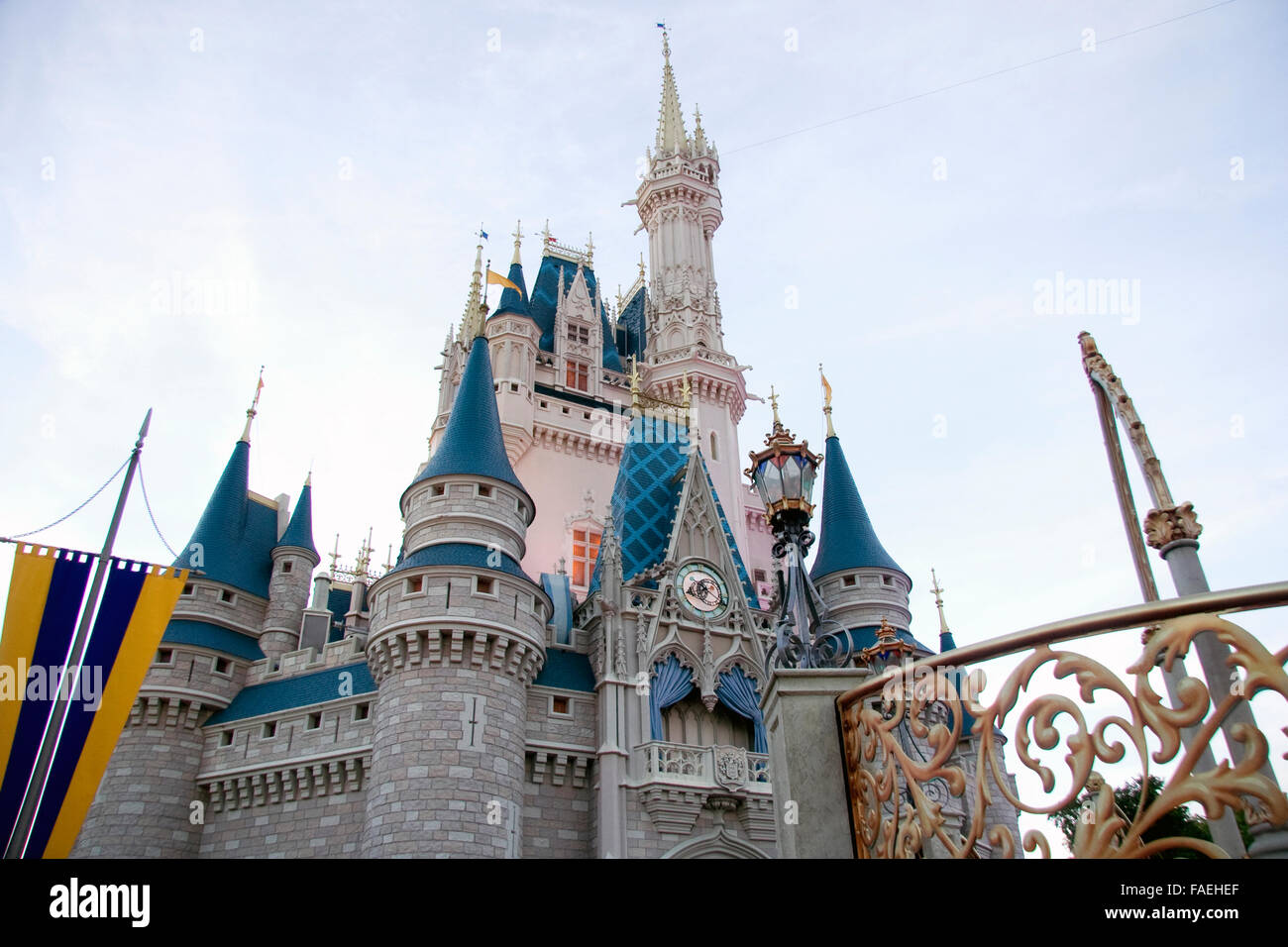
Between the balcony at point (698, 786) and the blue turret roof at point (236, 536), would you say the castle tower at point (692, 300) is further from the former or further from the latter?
the blue turret roof at point (236, 536)

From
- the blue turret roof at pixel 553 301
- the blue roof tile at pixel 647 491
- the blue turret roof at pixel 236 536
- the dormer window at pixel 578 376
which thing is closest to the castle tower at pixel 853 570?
the blue roof tile at pixel 647 491

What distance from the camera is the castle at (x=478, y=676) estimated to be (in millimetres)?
18797

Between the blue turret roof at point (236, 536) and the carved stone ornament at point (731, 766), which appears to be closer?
the carved stone ornament at point (731, 766)

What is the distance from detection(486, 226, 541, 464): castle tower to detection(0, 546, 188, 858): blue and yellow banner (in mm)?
14992

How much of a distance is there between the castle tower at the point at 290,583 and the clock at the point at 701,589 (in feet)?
36.5

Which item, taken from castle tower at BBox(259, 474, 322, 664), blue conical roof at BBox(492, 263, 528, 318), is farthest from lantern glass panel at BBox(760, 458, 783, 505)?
blue conical roof at BBox(492, 263, 528, 318)

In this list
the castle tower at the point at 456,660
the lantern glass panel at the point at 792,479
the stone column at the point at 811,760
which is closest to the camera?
the stone column at the point at 811,760

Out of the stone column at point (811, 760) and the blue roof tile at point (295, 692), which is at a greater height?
the blue roof tile at point (295, 692)

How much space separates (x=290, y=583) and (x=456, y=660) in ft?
29.9

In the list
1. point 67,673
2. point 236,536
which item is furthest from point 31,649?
point 236,536

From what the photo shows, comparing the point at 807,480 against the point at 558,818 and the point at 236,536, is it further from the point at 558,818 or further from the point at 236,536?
the point at 236,536

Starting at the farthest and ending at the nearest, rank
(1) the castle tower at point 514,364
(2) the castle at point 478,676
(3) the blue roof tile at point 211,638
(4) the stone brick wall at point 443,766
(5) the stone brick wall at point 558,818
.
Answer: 1. (1) the castle tower at point 514,364
2. (3) the blue roof tile at point 211,638
3. (5) the stone brick wall at point 558,818
4. (2) the castle at point 478,676
5. (4) the stone brick wall at point 443,766

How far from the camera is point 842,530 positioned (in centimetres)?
2630
